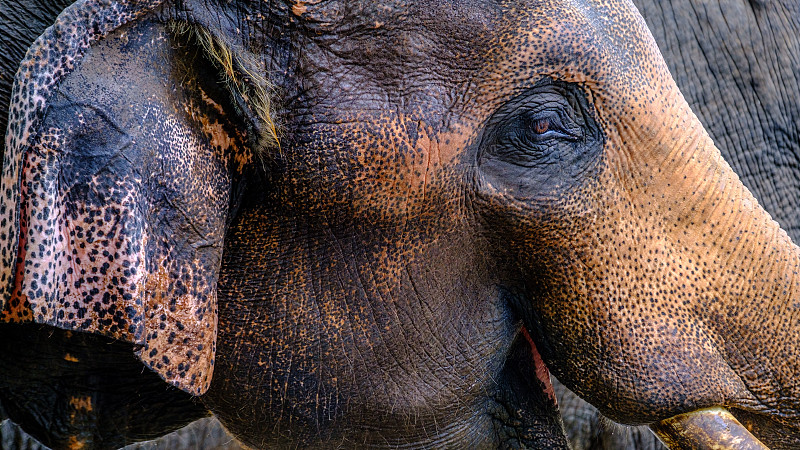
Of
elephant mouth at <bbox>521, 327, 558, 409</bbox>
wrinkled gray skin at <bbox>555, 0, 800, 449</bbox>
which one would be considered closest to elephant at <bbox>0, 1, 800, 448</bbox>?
elephant mouth at <bbox>521, 327, 558, 409</bbox>

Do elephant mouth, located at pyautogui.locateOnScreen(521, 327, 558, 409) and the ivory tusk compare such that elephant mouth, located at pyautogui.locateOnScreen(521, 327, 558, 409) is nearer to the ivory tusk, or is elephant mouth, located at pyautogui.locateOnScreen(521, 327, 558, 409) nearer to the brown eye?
the ivory tusk

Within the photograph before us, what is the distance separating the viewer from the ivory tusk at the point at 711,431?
1606 millimetres

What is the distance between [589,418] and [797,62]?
1.41 m

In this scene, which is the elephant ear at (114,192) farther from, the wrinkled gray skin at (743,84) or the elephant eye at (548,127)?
the wrinkled gray skin at (743,84)

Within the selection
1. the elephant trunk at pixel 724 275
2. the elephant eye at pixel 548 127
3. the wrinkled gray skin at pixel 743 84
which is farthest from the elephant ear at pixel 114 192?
the wrinkled gray skin at pixel 743 84

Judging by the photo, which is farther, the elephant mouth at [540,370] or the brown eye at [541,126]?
the elephant mouth at [540,370]

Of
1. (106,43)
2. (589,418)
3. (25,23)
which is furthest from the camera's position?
(589,418)

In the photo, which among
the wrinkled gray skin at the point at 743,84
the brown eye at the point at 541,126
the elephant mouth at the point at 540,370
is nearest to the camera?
the brown eye at the point at 541,126

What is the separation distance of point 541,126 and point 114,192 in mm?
665

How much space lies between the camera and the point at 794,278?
1647 mm

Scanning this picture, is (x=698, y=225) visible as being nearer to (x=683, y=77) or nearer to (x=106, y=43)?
(x=106, y=43)

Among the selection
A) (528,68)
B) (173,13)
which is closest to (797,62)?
(528,68)

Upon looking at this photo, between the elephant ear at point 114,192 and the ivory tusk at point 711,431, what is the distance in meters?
0.80

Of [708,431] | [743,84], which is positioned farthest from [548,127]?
[743,84]
